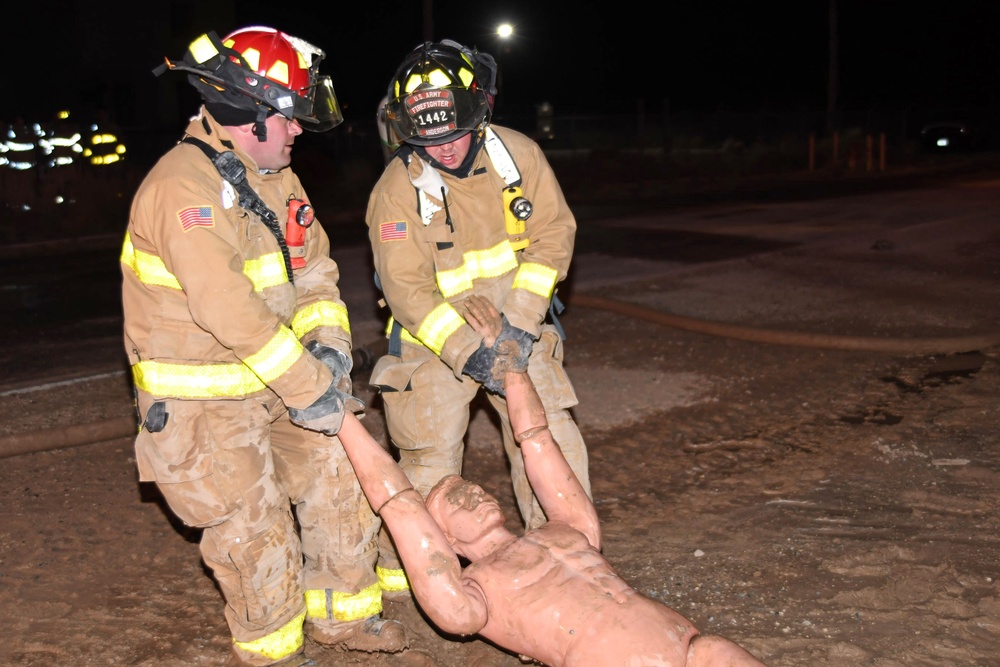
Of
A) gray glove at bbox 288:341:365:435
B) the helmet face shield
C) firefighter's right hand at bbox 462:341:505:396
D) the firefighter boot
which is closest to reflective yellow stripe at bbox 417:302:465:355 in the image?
firefighter's right hand at bbox 462:341:505:396

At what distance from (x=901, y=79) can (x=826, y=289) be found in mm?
52097

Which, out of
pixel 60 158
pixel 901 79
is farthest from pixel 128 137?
pixel 901 79

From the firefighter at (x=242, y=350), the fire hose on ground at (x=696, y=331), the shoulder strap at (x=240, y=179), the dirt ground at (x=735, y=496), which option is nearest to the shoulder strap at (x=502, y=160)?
the firefighter at (x=242, y=350)

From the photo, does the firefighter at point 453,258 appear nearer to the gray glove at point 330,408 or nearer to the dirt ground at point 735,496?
the gray glove at point 330,408

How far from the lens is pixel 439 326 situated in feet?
13.0

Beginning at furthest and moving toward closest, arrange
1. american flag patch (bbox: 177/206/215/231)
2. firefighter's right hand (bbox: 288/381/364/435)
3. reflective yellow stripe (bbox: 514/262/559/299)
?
1. reflective yellow stripe (bbox: 514/262/559/299)
2. firefighter's right hand (bbox: 288/381/364/435)
3. american flag patch (bbox: 177/206/215/231)

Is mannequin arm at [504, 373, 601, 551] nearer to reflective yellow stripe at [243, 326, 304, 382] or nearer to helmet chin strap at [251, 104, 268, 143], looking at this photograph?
reflective yellow stripe at [243, 326, 304, 382]

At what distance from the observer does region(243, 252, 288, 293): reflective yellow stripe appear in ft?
11.5

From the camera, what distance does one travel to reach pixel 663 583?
13.4 feet

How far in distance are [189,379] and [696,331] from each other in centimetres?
534

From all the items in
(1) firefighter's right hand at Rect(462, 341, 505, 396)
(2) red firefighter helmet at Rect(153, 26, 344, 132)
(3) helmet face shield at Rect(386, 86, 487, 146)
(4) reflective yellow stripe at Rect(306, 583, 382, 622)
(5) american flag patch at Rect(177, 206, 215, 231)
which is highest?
(2) red firefighter helmet at Rect(153, 26, 344, 132)

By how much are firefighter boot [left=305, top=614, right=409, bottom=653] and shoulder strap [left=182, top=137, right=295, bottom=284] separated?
155 cm

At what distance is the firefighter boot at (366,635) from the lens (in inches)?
147

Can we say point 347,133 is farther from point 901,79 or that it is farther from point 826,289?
point 901,79
